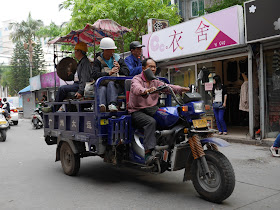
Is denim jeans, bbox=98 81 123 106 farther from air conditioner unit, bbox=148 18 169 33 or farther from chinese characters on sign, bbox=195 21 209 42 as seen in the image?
air conditioner unit, bbox=148 18 169 33

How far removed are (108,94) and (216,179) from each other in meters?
2.17

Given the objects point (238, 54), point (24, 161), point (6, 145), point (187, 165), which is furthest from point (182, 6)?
point (187, 165)

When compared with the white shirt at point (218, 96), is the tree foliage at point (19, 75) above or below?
above

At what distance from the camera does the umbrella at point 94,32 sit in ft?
21.5

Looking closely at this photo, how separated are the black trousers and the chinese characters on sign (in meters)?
6.21

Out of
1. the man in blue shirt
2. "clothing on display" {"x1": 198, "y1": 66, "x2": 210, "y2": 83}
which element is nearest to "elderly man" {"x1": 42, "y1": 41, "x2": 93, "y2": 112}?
the man in blue shirt

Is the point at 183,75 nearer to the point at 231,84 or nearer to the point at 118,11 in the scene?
the point at 231,84

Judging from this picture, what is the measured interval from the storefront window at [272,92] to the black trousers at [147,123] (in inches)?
213

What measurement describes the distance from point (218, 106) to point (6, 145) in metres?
7.36

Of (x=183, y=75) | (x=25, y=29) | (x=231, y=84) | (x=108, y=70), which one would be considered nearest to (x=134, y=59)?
(x=108, y=70)

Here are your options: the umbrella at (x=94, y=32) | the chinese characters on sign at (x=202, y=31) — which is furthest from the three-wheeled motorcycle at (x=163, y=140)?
the chinese characters on sign at (x=202, y=31)

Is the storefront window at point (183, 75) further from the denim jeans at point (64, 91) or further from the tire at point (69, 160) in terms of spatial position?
the tire at point (69, 160)

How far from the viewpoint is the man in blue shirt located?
557 cm

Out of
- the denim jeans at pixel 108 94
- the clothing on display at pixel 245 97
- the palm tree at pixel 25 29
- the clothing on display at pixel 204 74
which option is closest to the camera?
the denim jeans at pixel 108 94
